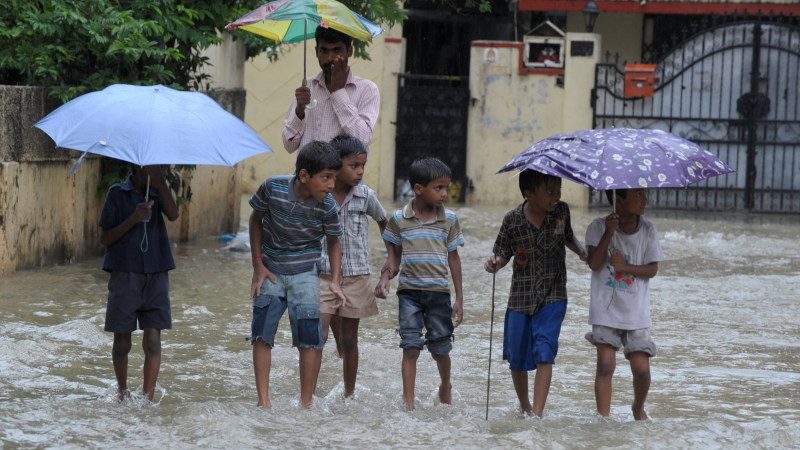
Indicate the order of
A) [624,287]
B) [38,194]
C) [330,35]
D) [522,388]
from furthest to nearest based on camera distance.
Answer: [38,194] → [330,35] → [522,388] → [624,287]

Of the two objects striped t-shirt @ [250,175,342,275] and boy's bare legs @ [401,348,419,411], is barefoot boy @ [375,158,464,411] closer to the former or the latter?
boy's bare legs @ [401,348,419,411]

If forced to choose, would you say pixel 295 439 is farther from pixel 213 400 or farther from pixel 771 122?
pixel 771 122

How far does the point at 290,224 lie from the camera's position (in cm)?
572

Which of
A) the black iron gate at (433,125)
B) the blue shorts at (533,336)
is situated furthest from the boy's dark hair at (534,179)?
the black iron gate at (433,125)

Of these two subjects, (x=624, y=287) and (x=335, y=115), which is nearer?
(x=624, y=287)

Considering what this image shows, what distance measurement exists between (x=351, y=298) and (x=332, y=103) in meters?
1.04

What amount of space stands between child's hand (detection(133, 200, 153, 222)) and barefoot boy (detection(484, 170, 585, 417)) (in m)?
1.52

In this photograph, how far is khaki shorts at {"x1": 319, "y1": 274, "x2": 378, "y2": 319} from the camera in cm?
612

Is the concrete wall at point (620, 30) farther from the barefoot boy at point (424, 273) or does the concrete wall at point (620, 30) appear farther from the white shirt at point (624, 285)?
the white shirt at point (624, 285)

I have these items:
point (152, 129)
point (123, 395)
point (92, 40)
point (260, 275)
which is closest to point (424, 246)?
point (260, 275)

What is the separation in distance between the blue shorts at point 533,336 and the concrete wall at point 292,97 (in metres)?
11.5

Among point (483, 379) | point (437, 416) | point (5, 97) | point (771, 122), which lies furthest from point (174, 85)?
point (771, 122)

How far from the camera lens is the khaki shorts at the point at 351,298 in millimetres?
6117

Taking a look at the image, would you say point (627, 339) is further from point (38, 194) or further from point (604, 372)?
point (38, 194)
